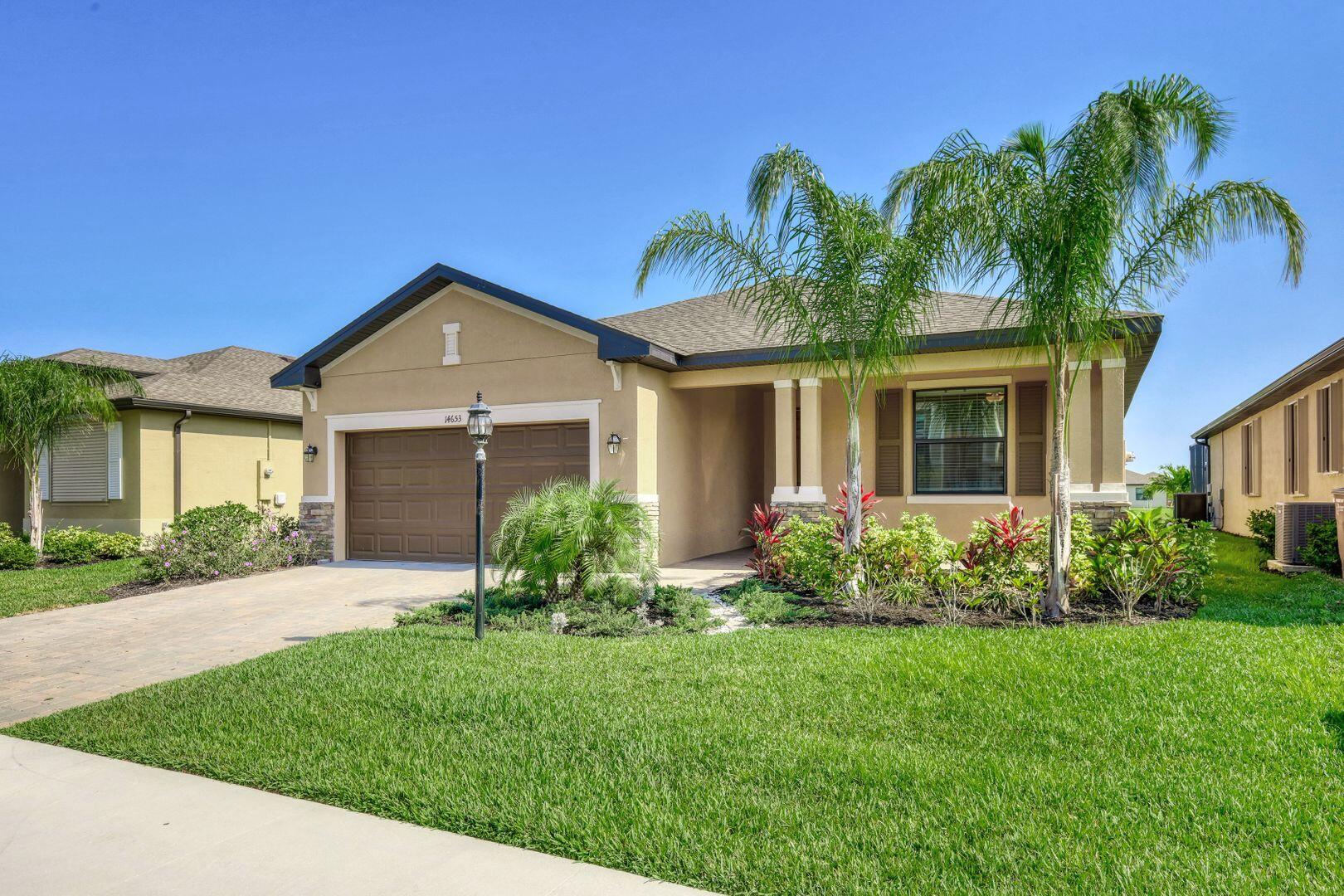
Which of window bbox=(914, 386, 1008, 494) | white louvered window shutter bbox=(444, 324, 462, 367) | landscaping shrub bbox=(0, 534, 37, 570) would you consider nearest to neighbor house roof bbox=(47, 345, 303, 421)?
landscaping shrub bbox=(0, 534, 37, 570)

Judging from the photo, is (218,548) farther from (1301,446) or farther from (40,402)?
(1301,446)

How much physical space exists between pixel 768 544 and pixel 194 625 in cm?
681

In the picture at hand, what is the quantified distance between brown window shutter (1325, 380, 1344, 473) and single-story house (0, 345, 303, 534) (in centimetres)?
1976

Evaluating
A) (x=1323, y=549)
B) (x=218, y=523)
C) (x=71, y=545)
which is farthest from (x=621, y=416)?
(x=71, y=545)

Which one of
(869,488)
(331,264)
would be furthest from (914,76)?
(331,264)

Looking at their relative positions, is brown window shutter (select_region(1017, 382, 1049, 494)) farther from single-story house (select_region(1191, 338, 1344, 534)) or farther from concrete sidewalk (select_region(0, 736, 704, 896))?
concrete sidewalk (select_region(0, 736, 704, 896))

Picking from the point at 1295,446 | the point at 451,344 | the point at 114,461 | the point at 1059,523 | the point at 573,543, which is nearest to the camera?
the point at 1059,523

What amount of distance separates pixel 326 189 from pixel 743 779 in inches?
550

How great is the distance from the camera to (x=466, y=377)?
12.8 metres

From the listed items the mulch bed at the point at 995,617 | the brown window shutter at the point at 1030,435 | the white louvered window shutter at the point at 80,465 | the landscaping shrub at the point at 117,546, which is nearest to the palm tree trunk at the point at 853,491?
the mulch bed at the point at 995,617

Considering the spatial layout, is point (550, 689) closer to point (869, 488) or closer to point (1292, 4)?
point (869, 488)

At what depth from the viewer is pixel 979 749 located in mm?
4105

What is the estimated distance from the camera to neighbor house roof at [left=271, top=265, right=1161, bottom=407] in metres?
10.8

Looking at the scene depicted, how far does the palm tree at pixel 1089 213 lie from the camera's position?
7148 mm
